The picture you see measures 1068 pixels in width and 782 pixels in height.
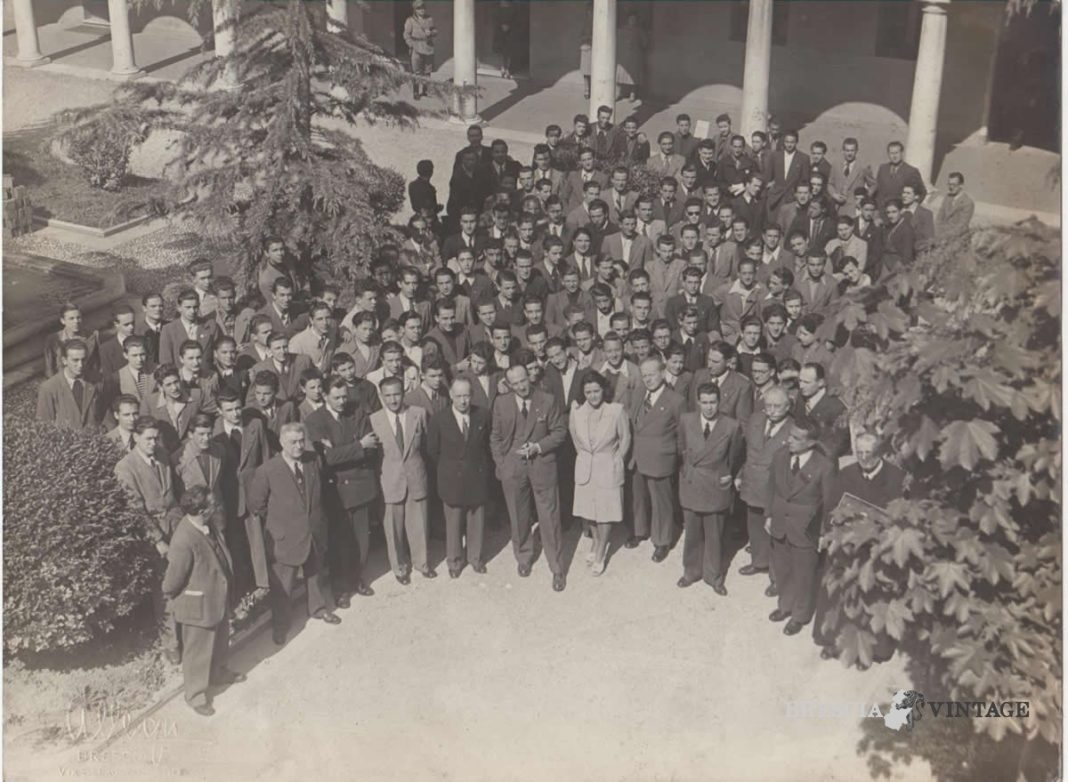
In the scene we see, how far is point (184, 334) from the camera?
10242 millimetres

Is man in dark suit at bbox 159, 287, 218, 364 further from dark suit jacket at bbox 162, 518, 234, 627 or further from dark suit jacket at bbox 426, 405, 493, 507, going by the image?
dark suit jacket at bbox 162, 518, 234, 627

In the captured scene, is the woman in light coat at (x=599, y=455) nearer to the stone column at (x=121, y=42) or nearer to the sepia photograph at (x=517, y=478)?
the sepia photograph at (x=517, y=478)

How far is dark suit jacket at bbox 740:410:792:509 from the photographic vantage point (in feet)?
29.1

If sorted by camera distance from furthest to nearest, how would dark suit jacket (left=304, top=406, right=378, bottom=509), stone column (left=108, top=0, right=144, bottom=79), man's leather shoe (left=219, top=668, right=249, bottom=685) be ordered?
stone column (left=108, top=0, right=144, bottom=79) < dark suit jacket (left=304, top=406, right=378, bottom=509) < man's leather shoe (left=219, top=668, right=249, bottom=685)

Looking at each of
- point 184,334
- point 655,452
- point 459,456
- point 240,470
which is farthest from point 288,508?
point 655,452

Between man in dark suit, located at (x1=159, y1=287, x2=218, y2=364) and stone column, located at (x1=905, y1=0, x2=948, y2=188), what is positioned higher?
stone column, located at (x1=905, y1=0, x2=948, y2=188)

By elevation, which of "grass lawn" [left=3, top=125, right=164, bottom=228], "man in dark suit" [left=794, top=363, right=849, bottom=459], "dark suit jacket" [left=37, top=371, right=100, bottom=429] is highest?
"man in dark suit" [left=794, top=363, right=849, bottom=459]

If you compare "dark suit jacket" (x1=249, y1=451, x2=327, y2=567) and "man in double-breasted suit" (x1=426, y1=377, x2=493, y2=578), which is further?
"man in double-breasted suit" (x1=426, y1=377, x2=493, y2=578)

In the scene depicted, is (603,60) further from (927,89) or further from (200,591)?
(200,591)

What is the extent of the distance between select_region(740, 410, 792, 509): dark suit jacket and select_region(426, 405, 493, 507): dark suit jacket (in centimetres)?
204

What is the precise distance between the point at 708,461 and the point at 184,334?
459cm

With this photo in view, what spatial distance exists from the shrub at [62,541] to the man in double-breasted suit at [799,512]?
15.0ft

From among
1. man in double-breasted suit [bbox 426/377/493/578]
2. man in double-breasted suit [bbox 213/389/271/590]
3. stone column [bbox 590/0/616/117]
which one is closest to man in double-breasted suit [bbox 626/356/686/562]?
man in double-breasted suit [bbox 426/377/493/578]

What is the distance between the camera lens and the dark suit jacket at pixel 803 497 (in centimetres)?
849
